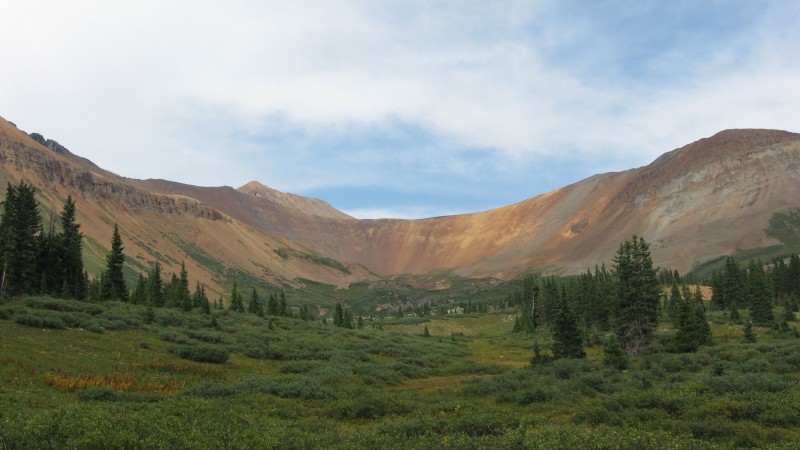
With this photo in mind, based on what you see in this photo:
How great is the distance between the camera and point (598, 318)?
92.4 meters

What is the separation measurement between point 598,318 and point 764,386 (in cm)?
7011

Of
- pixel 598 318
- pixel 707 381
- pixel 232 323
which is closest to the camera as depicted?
pixel 707 381

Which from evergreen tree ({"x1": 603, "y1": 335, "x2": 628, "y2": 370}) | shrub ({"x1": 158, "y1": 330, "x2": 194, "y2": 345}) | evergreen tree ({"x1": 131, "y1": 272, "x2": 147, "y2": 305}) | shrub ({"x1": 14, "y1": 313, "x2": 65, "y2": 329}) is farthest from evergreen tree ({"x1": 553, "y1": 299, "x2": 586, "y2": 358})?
evergreen tree ({"x1": 131, "y1": 272, "x2": 147, "y2": 305})

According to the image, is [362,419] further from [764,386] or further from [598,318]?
[598,318]

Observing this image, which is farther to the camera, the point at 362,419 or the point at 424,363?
the point at 424,363

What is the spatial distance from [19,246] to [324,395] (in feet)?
150

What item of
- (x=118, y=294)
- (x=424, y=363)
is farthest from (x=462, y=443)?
(x=118, y=294)

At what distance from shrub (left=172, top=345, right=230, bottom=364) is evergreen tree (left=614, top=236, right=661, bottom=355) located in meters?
40.9

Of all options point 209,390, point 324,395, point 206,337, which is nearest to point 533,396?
point 324,395

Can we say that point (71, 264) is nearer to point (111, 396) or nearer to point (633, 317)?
point (111, 396)

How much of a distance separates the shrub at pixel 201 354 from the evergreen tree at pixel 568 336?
98.9 feet

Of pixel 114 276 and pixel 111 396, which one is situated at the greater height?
pixel 114 276

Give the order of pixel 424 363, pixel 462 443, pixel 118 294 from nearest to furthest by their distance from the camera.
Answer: pixel 462 443, pixel 424 363, pixel 118 294

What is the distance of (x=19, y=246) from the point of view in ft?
182
